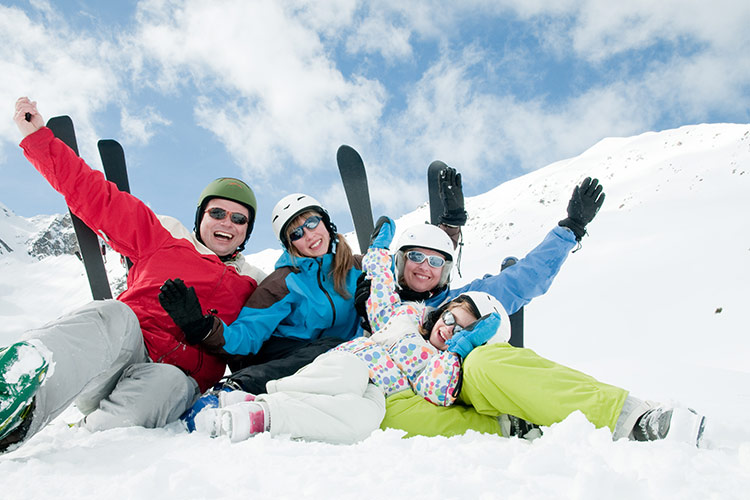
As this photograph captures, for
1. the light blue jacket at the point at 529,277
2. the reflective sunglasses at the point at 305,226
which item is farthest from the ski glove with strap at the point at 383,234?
the light blue jacket at the point at 529,277

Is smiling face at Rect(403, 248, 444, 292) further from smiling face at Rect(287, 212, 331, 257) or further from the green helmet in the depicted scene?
the green helmet

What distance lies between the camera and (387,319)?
9.41 ft

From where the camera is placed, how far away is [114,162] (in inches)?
175

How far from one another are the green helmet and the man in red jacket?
0.04 feet

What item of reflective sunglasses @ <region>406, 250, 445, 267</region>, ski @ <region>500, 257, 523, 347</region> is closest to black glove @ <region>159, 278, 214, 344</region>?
reflective sunglasses @ <region>406, 250, 445, 267</region>

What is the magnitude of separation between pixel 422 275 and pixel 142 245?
205 centimetres

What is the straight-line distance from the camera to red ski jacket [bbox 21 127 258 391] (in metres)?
2.74

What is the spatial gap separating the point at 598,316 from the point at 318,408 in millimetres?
8185

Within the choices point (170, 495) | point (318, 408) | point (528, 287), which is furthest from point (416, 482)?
point (528, 287)

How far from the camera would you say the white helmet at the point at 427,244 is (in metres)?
3.46

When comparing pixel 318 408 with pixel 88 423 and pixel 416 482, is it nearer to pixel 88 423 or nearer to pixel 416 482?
pixel 416 482

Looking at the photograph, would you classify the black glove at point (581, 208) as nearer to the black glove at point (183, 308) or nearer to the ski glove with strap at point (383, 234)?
the ski glove with strap at point (383, 234)

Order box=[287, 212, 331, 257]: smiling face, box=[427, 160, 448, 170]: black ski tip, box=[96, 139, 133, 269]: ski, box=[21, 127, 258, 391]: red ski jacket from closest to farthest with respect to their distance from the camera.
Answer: box=[21, 127, 258, 391]: red ski jacket
box=[287, 212, 331, 257]: smiling face
box=[96, 139, 133, 269]: ski
box=[427, 160, 448, 170]: black ski tip

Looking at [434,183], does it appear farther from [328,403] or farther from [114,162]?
[328,403]
